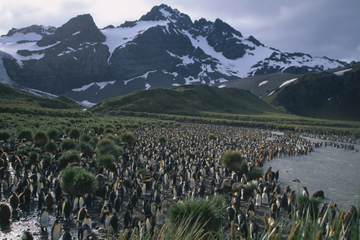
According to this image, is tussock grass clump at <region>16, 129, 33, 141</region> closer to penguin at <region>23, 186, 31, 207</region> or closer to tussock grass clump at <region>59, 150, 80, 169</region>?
tussock grass clump at <region>59, 150, 80, 169</region>

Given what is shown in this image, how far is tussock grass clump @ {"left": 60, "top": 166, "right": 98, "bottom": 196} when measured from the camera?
10367 mm

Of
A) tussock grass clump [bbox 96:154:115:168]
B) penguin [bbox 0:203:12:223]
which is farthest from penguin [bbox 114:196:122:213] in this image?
tussock grass clump [bbox 96:154:115:168]

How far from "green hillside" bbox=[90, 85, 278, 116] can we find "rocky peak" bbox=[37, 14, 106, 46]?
381ft

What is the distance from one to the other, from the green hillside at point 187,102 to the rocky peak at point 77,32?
11598 cm

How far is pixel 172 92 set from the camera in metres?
107

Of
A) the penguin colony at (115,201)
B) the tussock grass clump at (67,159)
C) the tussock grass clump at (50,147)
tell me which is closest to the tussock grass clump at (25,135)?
the tussock grass clump at (50,147)

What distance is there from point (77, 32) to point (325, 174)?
20863 centimetres

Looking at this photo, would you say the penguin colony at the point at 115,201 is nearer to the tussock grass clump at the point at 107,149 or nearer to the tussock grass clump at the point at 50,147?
the tussock grass clump at the point at 50,147

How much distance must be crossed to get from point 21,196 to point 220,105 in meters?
101

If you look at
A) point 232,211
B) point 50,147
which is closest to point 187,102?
point 50,147

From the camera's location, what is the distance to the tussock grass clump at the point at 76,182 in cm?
1037

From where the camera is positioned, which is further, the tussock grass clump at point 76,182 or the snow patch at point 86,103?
the snow patch at point 86,103

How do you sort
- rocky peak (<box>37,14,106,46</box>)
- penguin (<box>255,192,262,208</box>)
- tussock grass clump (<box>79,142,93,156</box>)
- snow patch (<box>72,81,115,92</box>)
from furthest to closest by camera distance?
rocky peak (<box>37,14,106,46</box>) → snow patch (<box>72,81,115,92</box>) → tussock grass clump (<box>79,142,93,156</box>) → penguin (<box>255,192,262,208</box>)

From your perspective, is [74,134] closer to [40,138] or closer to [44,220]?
[40,138]
